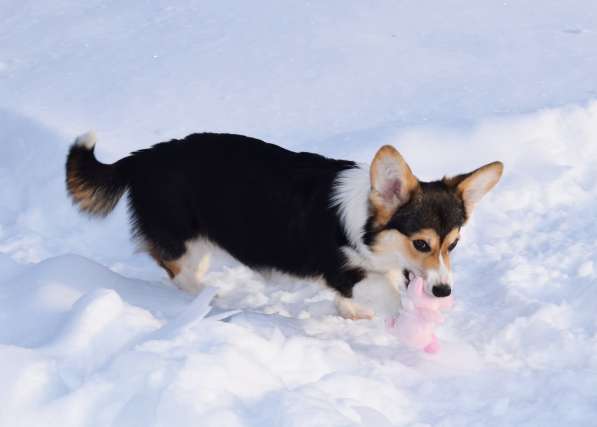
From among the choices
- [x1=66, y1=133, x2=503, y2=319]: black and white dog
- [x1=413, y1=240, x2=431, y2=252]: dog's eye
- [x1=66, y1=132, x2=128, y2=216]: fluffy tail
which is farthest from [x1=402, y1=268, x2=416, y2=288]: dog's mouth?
[x1=66, y1=132, x2=128, y2=216]: fluffy tail

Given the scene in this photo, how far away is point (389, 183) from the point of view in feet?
10.4

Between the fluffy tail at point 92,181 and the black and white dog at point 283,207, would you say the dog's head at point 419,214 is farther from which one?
the fluffy tail at point 92,181

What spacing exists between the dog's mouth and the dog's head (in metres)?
0.02

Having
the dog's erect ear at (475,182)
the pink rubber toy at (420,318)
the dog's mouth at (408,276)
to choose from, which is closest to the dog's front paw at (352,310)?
the dog's mouth at (408,276)

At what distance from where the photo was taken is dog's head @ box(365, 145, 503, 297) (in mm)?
3084

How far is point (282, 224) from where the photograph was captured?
3566mm

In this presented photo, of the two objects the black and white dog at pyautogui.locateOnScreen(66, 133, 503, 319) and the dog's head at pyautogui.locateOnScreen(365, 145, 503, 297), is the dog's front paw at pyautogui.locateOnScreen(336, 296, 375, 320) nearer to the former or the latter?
the black and white dog at pyautogui.locateOnScreen(66, 133, 503, 319)

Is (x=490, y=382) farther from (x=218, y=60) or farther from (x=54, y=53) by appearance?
(x=54, y=53)

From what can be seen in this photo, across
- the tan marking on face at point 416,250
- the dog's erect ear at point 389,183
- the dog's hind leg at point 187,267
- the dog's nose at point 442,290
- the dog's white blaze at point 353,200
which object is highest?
the dog's erect ear at point 389,183

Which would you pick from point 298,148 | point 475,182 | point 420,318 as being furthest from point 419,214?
point 298,148

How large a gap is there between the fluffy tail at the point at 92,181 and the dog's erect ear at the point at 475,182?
4.91ft

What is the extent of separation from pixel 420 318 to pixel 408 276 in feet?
0.82

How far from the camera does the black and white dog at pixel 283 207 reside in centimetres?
315

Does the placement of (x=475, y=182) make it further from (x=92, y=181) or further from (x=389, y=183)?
(x=92, y=181)
